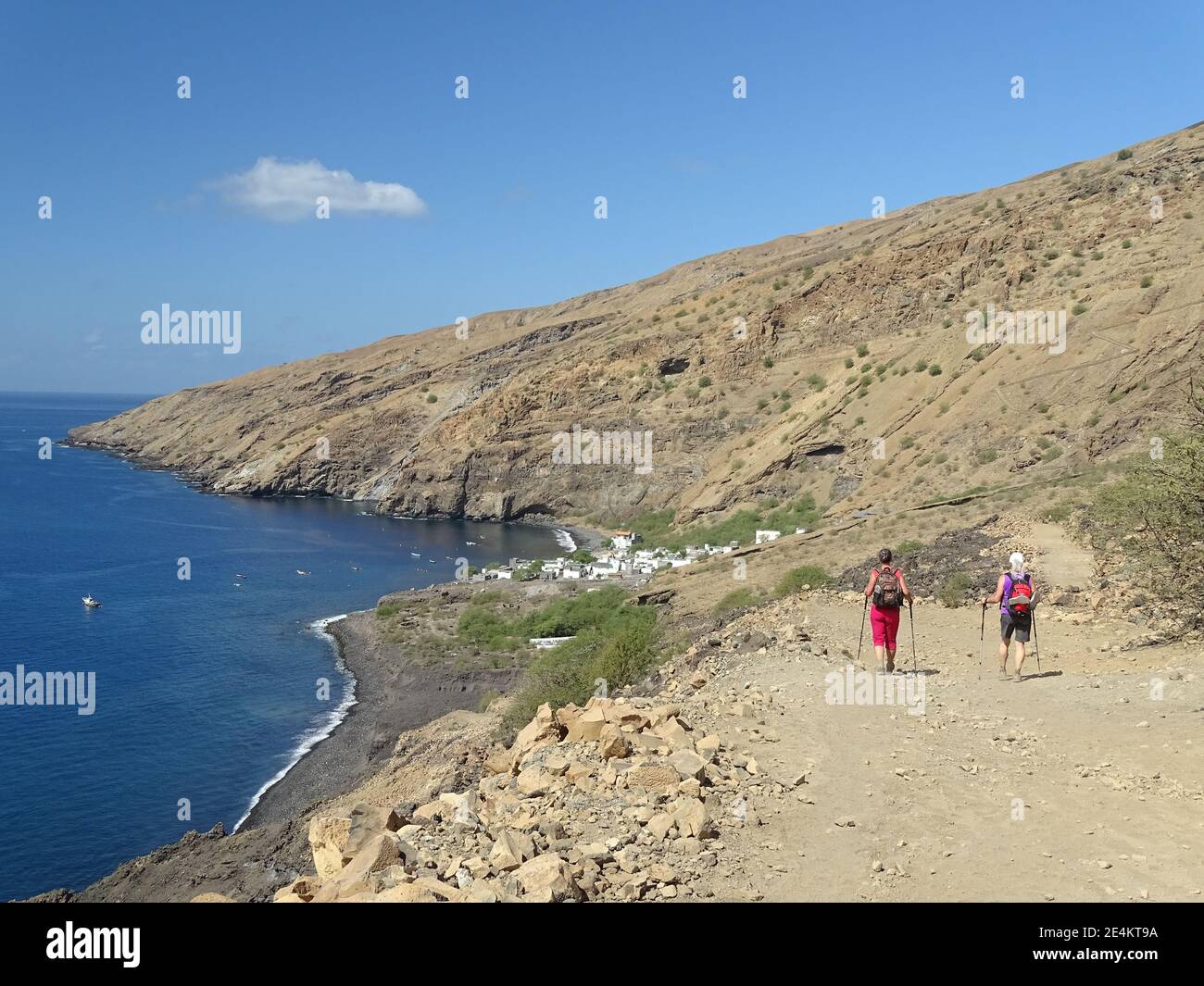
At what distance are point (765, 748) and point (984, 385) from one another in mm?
33332

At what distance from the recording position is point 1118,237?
45.0 metres

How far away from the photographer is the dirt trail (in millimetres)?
6566

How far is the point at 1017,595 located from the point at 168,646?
123 ft

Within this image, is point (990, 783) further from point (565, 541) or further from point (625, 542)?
point (565, 541)

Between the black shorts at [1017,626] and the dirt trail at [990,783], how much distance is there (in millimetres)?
531

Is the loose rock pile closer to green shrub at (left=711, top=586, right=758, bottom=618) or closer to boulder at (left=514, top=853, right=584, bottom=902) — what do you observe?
boulder at (left=514, top=853, right=584, bottom=902)

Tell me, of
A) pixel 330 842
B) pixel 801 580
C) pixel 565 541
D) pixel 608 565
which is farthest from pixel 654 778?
pixel 565 541

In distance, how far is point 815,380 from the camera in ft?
194

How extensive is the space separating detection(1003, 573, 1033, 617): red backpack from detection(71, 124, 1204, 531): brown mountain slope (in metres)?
19.4

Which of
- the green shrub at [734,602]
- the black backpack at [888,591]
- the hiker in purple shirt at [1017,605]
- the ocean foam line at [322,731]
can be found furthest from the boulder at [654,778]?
the ocean foam line at [322,731]

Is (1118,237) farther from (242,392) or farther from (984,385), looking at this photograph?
(242,392)

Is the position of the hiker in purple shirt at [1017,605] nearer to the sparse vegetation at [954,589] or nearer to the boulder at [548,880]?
the sparse vegetation at [954,589]

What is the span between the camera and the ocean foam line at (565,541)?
6302 centimetres
